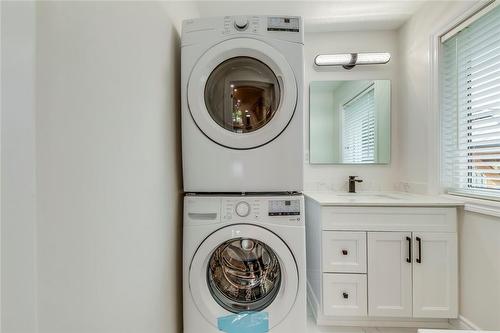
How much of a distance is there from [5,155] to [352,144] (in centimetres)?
241

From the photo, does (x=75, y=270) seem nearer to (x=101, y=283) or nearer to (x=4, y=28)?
(x=101, y=283)

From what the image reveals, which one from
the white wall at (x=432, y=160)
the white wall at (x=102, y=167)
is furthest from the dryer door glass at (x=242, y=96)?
the white wall at (x=432, y=160)

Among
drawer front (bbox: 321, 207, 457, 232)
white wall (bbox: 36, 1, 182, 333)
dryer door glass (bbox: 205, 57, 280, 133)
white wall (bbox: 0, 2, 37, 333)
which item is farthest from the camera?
drawer front (bbox: 321, 207, 457, 232)

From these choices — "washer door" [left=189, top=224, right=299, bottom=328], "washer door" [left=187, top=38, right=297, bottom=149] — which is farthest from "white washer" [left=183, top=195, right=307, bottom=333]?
"washer door" [left=187, top=38, right=297, bottom=149]

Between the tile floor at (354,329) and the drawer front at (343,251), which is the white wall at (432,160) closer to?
the tile floor at (354,329)

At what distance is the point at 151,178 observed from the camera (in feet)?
3.44

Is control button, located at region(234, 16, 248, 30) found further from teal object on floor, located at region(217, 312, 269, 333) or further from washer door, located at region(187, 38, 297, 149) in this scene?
teal object on floor, located at region(217, 312, 269, 333)

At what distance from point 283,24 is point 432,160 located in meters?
1.58

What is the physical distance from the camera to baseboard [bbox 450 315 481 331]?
1.54 m

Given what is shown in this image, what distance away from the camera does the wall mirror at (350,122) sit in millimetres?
2348

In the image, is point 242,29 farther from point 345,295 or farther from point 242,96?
point 345,295

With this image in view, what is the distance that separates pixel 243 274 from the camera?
4.62ft

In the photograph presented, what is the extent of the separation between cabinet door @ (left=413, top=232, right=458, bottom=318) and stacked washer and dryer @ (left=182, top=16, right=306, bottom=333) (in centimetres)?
92

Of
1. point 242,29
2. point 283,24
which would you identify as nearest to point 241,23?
point 242,29
